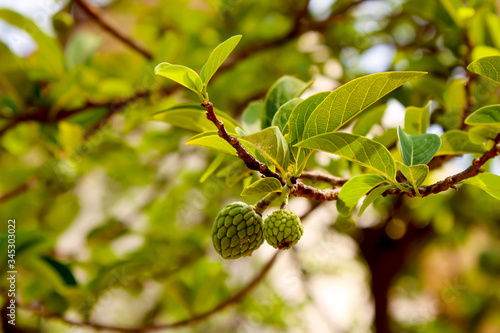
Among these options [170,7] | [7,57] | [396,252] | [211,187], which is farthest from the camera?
[396,252]

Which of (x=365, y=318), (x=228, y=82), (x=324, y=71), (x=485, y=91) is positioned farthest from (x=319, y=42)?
(x=365, y=318)

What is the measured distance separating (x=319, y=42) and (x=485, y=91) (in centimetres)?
91

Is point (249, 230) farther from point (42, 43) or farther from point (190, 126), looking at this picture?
point (42, 43)

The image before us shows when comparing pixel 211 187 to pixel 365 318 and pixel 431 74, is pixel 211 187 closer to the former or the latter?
pixel 431 74

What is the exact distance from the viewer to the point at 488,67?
0.60 m

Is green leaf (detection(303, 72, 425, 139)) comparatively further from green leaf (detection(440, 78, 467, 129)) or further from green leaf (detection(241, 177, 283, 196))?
green leaf (detection(440, 78, 467, 129))

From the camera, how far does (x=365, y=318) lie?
3625 mm

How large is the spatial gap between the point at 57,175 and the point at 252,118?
3.29 ft

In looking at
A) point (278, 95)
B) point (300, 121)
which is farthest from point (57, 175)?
point (300, 121)

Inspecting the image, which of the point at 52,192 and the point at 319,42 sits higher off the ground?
the point at 319,42

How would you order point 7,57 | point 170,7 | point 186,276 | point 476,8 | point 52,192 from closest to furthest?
point 476,8
point 7,57
point 52,192
point 186,276
point 170,7

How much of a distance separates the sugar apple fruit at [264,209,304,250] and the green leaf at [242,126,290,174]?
8cm

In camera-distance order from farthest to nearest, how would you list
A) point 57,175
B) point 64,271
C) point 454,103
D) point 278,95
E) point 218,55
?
point 57,175
point 64,271
point 454,103
point 278,95
point 218,55

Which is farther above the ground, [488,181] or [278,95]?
[278,95]
